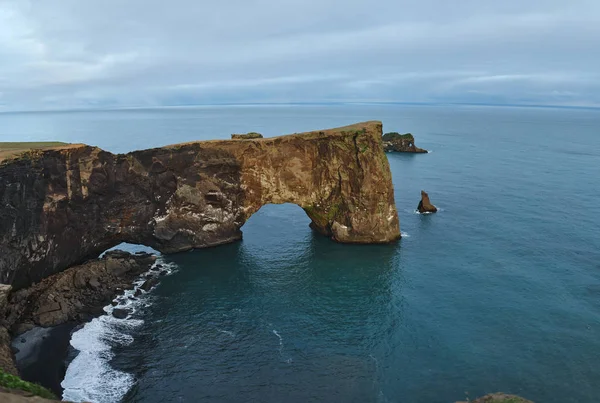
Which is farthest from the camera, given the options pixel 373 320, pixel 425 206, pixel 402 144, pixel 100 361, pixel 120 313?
pixel 402 144

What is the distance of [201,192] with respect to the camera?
59.1 meters

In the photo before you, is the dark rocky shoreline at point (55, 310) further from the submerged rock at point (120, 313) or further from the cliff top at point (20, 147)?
the cliff top at point (20, 147)

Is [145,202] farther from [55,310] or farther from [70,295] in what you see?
[55,310]

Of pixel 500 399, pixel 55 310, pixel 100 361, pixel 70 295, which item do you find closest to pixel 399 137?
pixel 70 295

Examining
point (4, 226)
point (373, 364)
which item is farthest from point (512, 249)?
point (4, 226)

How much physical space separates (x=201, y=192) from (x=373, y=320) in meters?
31.1

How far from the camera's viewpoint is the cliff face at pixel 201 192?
4872 cm

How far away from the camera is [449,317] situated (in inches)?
1610

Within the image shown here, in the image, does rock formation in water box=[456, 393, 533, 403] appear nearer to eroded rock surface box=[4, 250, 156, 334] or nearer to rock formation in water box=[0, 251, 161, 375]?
rock formation in water box=[0, 251, 161, 375]

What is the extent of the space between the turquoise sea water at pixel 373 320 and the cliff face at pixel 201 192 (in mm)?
4010

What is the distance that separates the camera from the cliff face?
48.7m

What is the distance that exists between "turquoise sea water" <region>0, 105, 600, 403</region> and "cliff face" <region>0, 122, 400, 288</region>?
4.01 m

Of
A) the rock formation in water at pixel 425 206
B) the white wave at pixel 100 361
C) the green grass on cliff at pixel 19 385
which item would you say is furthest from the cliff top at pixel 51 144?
the green grass on cliff at pixel 19 385

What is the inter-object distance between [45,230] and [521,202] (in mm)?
78368
